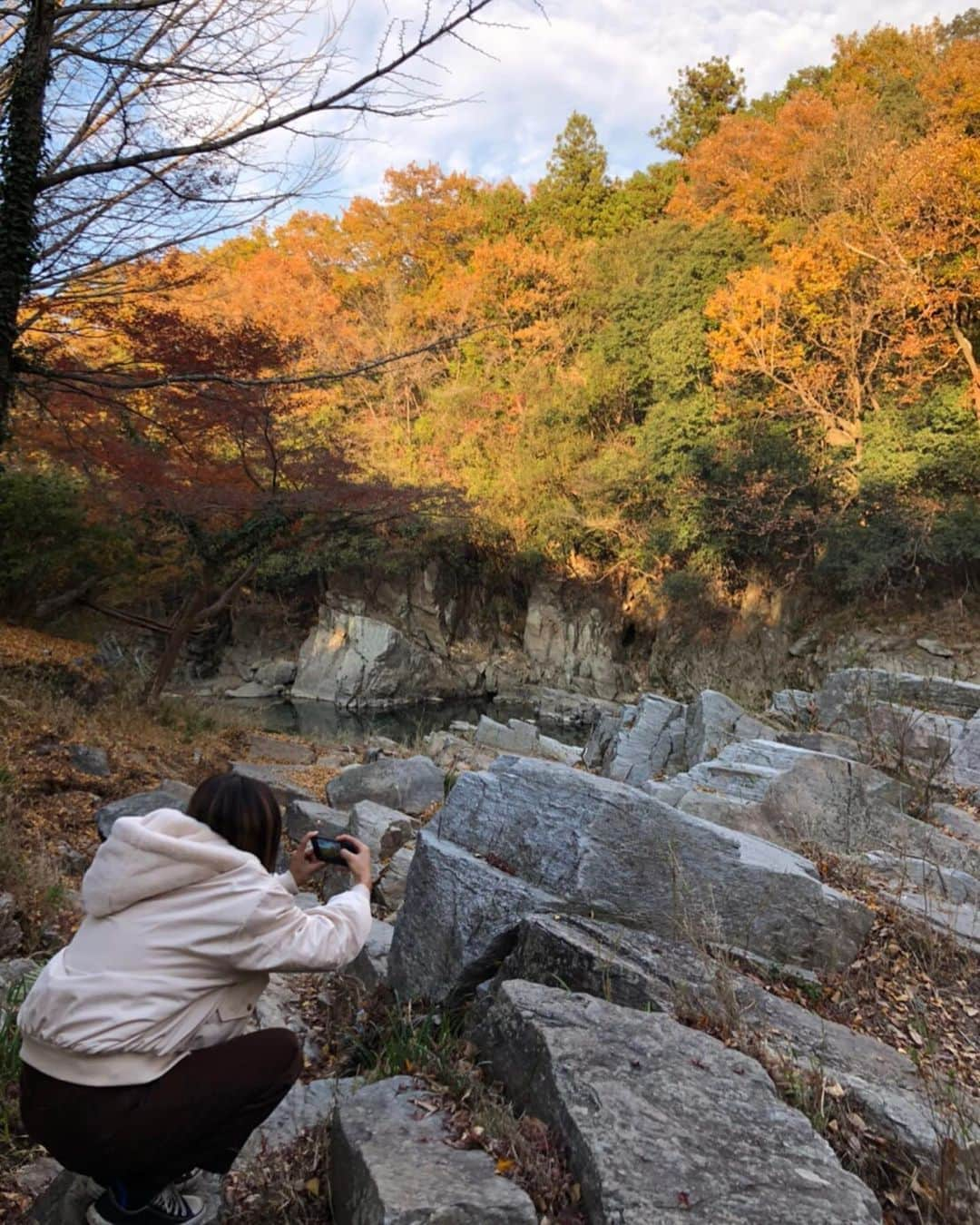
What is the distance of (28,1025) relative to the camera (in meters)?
1.56

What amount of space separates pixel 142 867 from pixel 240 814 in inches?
8.6

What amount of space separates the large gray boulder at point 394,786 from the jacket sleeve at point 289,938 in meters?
5.10

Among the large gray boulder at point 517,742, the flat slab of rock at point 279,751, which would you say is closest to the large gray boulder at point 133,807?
the flat slab of rock at point 279,751

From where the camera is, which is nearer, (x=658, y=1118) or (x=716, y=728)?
(x=658, y=1118)

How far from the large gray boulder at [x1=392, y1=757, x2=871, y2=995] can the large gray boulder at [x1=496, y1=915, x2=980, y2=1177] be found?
0.68 feet

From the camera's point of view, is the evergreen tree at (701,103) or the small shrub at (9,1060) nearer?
the small shrub at (9,1060)

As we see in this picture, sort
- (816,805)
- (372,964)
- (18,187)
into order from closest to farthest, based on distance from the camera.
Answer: (372,964) → (18,187) → (816,805)

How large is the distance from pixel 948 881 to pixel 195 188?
5438mm

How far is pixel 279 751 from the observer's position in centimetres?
1045

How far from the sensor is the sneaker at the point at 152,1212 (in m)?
1.66

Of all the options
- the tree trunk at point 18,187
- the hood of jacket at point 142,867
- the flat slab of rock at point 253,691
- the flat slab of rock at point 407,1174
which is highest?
the tree trunk at point 18,187

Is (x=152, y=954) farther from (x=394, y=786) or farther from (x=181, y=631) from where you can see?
(x=181, y=631)

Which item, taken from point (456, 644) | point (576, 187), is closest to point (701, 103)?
point (576, 187)

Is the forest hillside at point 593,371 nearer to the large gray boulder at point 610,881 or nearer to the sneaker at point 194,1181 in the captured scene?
the large gray boulder at point 610,881
